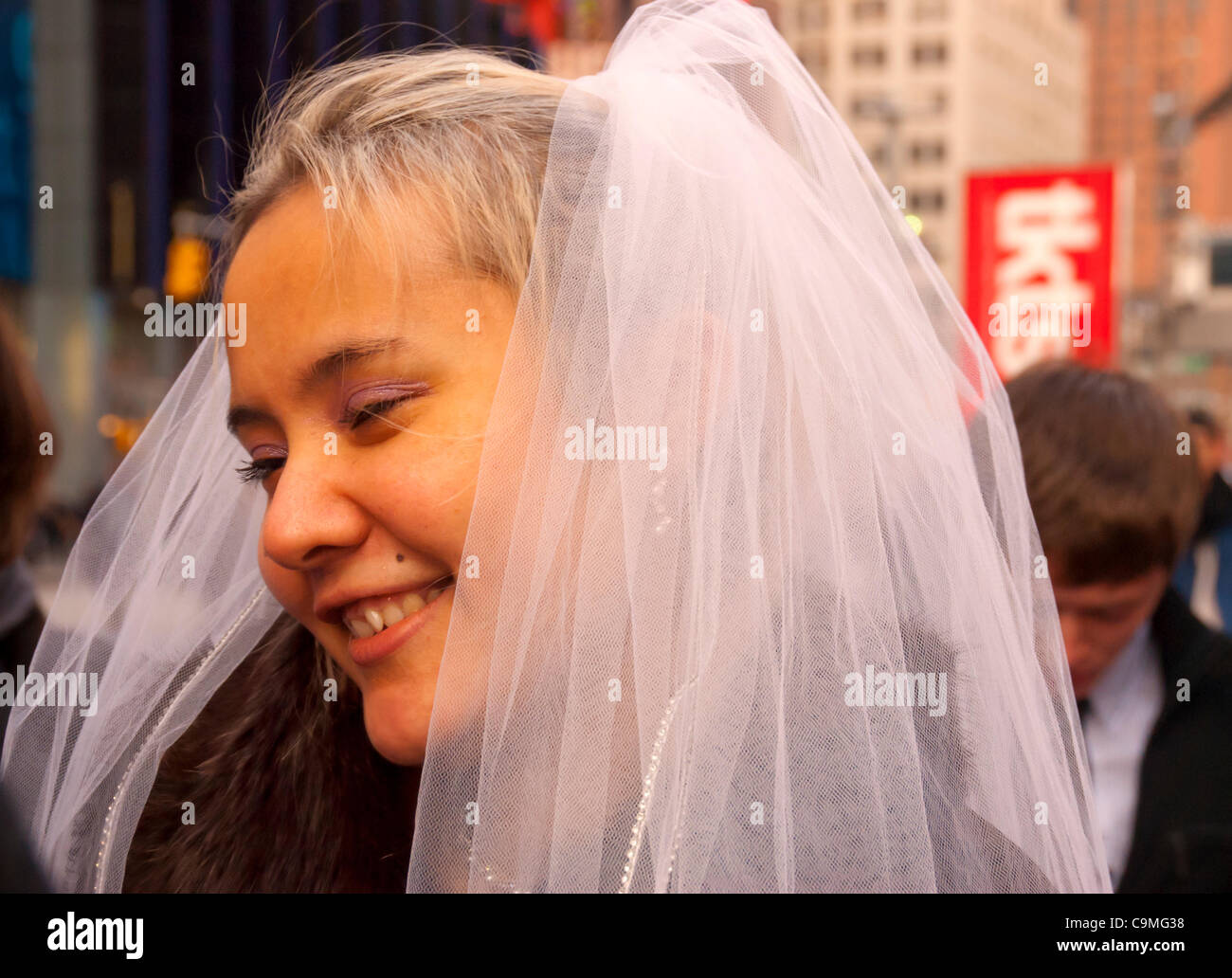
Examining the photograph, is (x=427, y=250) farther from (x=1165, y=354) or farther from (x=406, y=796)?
(x=1165, y=354)

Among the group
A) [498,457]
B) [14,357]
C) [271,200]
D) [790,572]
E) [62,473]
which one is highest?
[271,200]

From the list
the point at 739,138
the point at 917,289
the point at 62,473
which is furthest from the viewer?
the point at 62,473

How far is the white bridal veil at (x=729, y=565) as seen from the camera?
3.15 feet

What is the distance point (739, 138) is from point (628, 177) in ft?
0.43

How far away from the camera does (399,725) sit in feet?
3.26

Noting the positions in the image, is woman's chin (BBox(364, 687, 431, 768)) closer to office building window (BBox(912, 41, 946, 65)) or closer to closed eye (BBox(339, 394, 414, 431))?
closed eye (BBox(339, 394, 414, 431))

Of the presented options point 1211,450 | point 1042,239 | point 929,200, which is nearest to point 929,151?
point 929,200

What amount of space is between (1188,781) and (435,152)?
149 centimetres

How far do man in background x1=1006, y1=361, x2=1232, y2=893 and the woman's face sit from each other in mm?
1202

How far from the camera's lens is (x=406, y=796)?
1254 millimetres

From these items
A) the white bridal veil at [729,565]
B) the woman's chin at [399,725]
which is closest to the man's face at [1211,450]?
the white bridal veil at [729,565]

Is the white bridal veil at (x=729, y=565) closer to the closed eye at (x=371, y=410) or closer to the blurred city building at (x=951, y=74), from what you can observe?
the closed eye at (x=371, y=410)

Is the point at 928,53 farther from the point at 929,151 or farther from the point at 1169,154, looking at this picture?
the point at 1169,154
